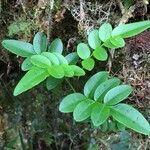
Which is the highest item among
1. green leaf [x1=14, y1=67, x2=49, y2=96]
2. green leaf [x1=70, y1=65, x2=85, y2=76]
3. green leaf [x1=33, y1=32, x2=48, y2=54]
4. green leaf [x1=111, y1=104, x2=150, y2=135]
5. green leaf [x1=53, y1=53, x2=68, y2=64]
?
green leaf [x1=33, y1=32, x2=48, y2=54]

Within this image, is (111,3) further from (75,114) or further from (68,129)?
(68,129)

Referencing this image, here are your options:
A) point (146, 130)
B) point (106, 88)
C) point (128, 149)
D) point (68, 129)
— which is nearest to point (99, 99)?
point (106, 88)

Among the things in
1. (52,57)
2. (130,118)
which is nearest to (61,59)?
(52,57)

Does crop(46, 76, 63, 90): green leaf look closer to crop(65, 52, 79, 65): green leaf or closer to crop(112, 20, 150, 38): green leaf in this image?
crop(65, 52, 79, 65): green leaf

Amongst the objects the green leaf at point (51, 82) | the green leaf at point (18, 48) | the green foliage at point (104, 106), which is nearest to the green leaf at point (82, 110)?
the green foliage at point (104, 106)

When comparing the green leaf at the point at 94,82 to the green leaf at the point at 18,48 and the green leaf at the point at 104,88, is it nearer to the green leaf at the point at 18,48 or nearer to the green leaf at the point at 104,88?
the green leaf at the point at 104,88

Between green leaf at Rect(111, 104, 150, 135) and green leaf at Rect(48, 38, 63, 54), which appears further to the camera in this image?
green leaf at Rect(48, 38, 63, 54)

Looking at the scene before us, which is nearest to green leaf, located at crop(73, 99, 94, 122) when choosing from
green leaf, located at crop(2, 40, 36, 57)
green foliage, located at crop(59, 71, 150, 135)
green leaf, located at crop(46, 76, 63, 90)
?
green foliage, located at crop(59, 71, 150, 135)

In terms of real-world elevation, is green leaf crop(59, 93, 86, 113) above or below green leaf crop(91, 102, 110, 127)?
above
